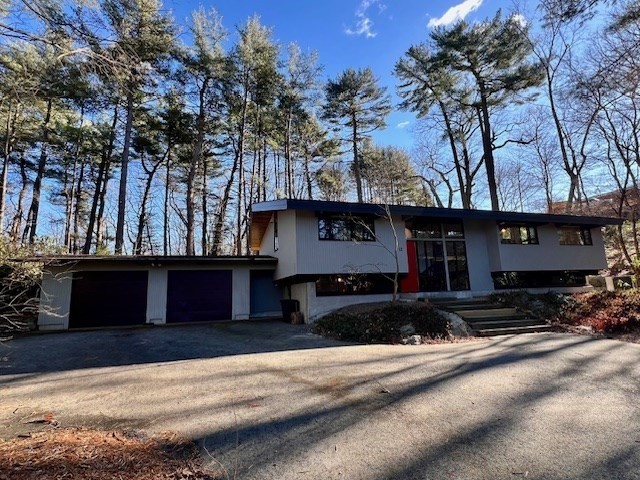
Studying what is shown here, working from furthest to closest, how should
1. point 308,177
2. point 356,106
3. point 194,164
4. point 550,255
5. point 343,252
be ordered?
point 308,177
point 356,106
point 194,164
point 550,255
point 343,252

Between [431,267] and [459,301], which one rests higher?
[431,267]

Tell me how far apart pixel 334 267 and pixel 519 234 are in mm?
7706

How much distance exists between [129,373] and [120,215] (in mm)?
10852

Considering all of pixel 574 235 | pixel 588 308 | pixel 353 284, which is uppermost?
pixel 574 235

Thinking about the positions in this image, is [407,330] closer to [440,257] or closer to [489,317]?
[489,317]

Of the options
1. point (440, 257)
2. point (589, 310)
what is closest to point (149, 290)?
point (440, 257)

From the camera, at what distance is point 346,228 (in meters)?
11.0

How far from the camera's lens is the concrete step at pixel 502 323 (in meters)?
9.07

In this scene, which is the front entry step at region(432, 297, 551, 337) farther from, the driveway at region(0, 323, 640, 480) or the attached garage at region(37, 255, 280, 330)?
the attached garage at region(37, 255, 280, 330)

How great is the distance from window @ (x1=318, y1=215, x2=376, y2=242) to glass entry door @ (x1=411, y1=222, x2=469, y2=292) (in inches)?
76.8

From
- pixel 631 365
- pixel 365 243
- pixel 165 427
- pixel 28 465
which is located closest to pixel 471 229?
Result: pixel 365 243

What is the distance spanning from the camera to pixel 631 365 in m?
5.32

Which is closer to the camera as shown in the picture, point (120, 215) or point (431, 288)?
point (431, 288)

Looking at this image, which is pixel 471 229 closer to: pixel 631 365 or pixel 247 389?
pixel 631 365
